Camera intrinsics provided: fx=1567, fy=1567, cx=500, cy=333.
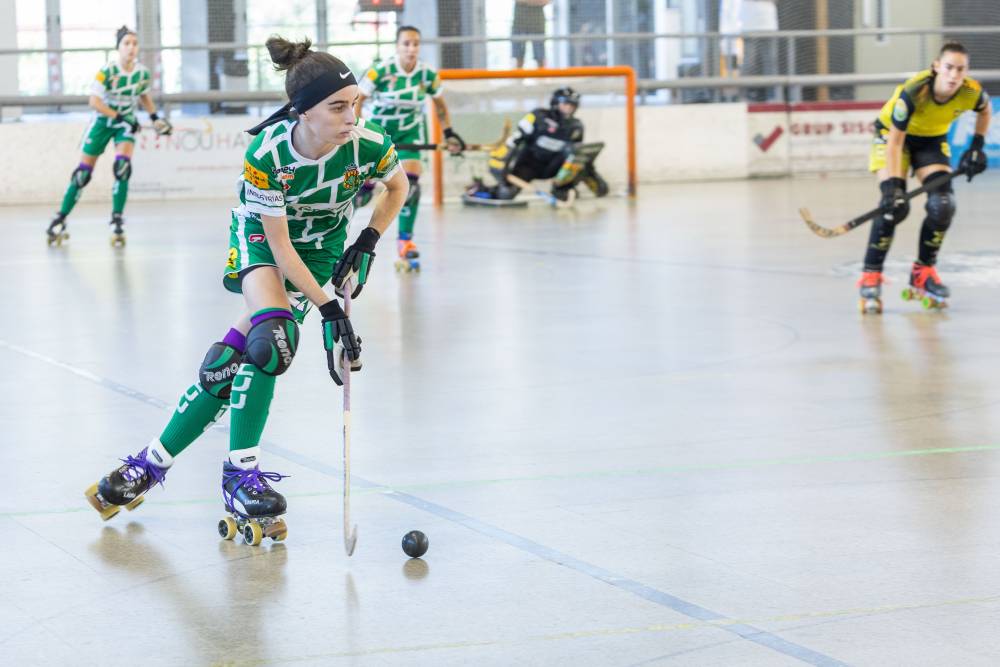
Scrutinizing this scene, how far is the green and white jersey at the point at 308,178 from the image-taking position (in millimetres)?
4188

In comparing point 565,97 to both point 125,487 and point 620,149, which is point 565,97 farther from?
point 125,487

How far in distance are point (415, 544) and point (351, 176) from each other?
3.46 ft

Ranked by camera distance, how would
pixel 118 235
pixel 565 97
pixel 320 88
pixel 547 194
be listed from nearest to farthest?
pixel 320 88 → pixel 118 235 → pixel 565 97 → pixel 547 194

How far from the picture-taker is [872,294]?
8.59 meters

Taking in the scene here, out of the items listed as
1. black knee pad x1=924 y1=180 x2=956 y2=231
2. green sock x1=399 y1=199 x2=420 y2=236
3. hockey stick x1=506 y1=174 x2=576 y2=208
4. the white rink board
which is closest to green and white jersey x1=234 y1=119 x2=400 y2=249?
black knee pad x1=924 y1=180 x2=956 y2=231

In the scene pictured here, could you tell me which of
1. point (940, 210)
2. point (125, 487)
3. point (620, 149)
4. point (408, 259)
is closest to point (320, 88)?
point (125, 487)

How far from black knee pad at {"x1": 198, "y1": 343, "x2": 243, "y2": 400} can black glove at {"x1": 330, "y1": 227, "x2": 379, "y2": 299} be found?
0.34 metres

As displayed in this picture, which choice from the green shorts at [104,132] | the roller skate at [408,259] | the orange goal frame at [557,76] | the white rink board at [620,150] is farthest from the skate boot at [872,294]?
the white rink board at [620,150]

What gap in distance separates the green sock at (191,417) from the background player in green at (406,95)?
7085mm

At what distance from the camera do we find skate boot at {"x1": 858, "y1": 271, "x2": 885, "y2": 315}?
859 cm

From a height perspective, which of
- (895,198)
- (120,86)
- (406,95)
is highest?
(120,86)

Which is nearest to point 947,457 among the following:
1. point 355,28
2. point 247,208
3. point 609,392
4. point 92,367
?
point 609,392

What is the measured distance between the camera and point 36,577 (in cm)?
388

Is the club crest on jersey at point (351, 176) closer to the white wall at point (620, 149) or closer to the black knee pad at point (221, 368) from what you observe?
the black knee pad at point (221, 368)
